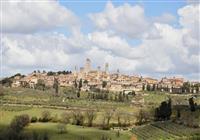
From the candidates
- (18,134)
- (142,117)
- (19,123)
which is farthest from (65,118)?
(18,134)

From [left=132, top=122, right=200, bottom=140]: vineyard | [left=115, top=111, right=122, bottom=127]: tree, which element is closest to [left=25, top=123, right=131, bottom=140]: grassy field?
[left=132, top=122, right=200, bottom=140]: vineyard

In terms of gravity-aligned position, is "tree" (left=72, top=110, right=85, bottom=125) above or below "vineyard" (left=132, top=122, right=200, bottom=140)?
above

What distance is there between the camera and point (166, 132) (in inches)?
5664

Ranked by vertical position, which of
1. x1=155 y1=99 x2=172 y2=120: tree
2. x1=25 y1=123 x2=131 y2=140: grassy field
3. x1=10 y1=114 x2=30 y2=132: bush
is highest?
x1=155 y1=99 x2=172 y2=120: tree

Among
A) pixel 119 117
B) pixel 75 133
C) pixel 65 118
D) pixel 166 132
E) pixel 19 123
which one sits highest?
pixel 119 117

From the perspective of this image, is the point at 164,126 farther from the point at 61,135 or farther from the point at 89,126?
the point at 61,135

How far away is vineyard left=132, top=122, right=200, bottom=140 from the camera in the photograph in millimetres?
133562

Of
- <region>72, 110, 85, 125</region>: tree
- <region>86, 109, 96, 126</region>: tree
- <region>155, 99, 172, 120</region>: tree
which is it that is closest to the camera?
<region>72, 110, 85, 125</region>: tree

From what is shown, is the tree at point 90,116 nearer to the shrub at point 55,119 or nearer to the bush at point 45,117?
the shrub at point 55,119

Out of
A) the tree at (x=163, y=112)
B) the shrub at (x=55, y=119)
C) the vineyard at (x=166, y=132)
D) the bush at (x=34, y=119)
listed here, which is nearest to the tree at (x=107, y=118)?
the vineyard at (x=166, y=132)

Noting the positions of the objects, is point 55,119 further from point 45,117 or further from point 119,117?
point 119,117

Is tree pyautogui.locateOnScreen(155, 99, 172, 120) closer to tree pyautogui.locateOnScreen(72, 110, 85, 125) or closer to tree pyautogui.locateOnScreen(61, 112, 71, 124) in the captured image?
tree pyautogui.locateOnScreen(72, 110, 85, 125)

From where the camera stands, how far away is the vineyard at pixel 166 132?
134m

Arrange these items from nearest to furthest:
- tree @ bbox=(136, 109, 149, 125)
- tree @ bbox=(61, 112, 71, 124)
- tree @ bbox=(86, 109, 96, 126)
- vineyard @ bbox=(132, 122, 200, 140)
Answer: vineyard @ bbox=(132, 122, 200, 140), tree @ bbox=(61, 112, 71, 124), tree @ bbox=(86, 109, 96, 126), tree @ bbox=(136, 109, 149, 125)
